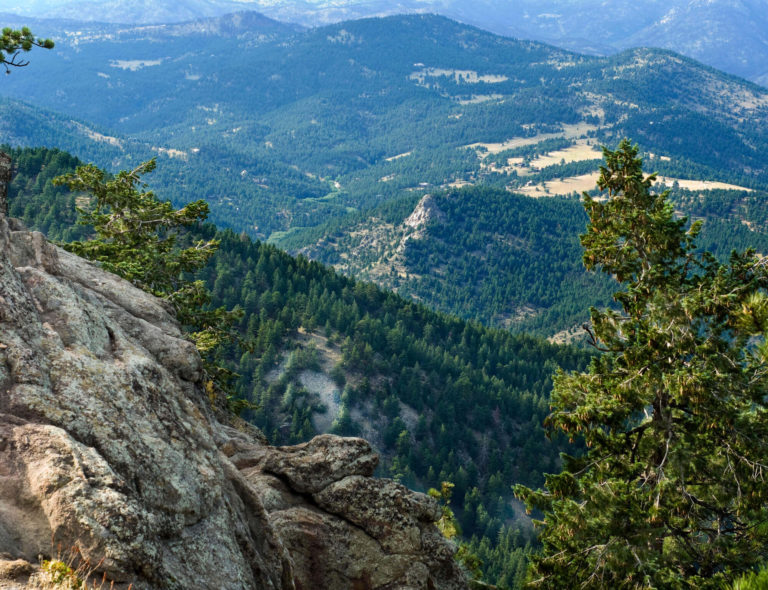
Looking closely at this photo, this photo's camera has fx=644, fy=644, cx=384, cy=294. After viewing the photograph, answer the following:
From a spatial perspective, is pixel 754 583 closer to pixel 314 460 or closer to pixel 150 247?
pixel 314 460

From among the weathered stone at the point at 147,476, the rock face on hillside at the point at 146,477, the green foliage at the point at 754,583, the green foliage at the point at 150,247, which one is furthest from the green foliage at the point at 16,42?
the green foliage at the point at 754,583

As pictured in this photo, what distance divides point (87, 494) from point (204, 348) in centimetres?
2420

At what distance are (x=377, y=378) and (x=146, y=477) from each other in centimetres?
14573

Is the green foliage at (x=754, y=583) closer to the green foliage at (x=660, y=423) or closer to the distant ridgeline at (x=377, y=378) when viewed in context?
the green foliage at (x=660, y=423)

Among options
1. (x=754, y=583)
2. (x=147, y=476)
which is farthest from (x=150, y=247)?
(x=754, y=583)

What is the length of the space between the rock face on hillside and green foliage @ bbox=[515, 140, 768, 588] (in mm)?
5702

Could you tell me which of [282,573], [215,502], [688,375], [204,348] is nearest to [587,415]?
[688,375]

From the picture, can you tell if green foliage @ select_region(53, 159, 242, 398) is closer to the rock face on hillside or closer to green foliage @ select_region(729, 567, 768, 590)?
the rock face on hillside

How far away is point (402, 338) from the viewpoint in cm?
17400

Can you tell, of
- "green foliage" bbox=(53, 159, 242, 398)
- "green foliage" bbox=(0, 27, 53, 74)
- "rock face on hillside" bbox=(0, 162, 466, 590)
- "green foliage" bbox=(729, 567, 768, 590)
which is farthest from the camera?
"green foliage" bbox=(53, 159, 242, 398)

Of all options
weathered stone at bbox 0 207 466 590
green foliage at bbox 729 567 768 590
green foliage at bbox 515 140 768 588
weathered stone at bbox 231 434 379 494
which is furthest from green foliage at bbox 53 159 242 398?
green foliage at bbox 729 567 768 590

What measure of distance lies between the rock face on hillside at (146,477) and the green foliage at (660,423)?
5702 millimetres

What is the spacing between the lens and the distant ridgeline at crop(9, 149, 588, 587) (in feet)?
456

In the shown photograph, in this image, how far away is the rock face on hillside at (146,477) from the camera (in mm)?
12227
